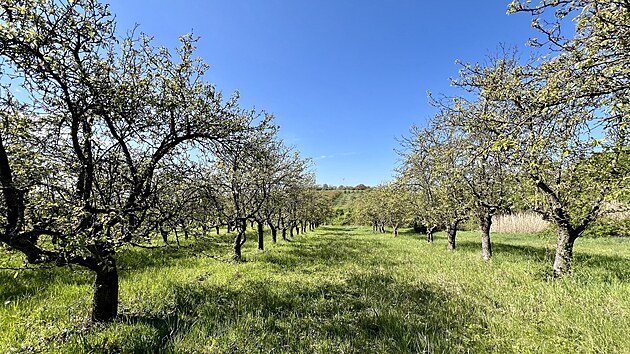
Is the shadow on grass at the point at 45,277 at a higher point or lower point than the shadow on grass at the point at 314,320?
higher

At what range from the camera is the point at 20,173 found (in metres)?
5.01

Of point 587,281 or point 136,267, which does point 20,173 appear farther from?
point 587,281

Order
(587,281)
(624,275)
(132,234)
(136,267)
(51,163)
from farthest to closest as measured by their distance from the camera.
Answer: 1. (136,267)
2. (624,275)
3. (587,281)
4. (51,163)
5. (132,234)

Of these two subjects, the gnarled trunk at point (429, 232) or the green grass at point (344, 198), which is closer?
the gnarled trunk at point (429, 232)

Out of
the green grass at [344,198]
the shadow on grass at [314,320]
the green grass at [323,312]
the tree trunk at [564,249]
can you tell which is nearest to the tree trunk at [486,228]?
the green grass at [323,312]

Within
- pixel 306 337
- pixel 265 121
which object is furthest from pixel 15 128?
pixel 306 337

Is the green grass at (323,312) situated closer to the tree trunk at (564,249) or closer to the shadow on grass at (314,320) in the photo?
the shadow on grass at (314,320)

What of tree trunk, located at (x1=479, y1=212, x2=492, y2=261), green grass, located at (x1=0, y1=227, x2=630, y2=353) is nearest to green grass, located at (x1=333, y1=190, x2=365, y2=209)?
tree trunk, located at (x1=479, y1=212, x2=492, y2=261)

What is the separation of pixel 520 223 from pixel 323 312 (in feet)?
131

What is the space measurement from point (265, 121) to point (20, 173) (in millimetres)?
5342

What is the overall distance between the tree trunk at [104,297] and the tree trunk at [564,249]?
41.8 feet

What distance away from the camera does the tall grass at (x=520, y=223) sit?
113ft

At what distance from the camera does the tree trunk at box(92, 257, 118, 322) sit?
18.5 feet

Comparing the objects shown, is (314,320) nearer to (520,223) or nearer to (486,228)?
(486,228)
